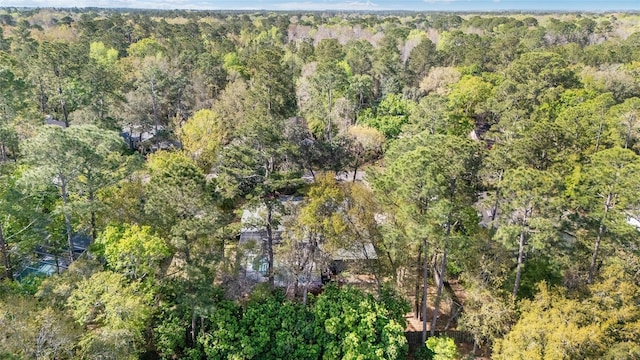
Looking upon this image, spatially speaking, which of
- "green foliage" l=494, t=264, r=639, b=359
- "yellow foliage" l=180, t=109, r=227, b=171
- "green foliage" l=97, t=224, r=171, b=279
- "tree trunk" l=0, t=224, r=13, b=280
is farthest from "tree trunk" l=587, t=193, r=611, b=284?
"tree trunk" l=0, t=224, r=13, b=280

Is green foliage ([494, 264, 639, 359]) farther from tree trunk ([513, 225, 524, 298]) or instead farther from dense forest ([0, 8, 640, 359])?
tree trunk ([513, 225, 524, 298])

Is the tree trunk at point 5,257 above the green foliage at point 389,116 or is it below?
below

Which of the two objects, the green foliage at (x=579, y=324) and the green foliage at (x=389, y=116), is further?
the green foliage at (x=389, y=116)

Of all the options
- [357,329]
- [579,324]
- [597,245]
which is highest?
[597,245]

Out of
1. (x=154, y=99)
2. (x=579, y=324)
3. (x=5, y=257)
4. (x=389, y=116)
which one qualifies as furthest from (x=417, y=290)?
(x=154, y=99)

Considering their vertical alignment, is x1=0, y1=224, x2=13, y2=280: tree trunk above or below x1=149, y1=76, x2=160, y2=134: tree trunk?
below

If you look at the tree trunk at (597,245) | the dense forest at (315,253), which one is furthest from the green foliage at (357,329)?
the tree trunk at (597,245)

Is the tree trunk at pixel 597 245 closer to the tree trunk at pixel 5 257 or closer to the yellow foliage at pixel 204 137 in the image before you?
the yellow foliage at pixel 204 137

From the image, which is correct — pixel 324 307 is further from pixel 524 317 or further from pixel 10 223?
pixel 10 223

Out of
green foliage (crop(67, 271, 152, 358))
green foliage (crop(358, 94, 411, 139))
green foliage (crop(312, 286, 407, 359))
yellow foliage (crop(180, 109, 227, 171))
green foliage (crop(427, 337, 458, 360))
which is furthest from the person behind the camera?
green foliage (crop(358, 94, 411, 139))

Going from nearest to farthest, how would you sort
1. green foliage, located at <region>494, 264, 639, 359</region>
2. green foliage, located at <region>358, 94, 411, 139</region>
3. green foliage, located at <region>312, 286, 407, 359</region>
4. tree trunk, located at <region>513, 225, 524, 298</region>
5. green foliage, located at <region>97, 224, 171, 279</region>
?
green foliage, located at <region>494, 264, 639, 359</region>, green foliage, located at <region>97, 224, 171, 279</region>, green foliage, located at <region>312, 286, 407, 359</region>, tree trunk, located at <region>513, 225, 524, 298</region>, green foliage, located at <region>358, 94, 411, 139</region>

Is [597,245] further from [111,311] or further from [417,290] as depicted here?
[111,311]

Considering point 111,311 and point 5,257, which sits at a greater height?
point 111,311
